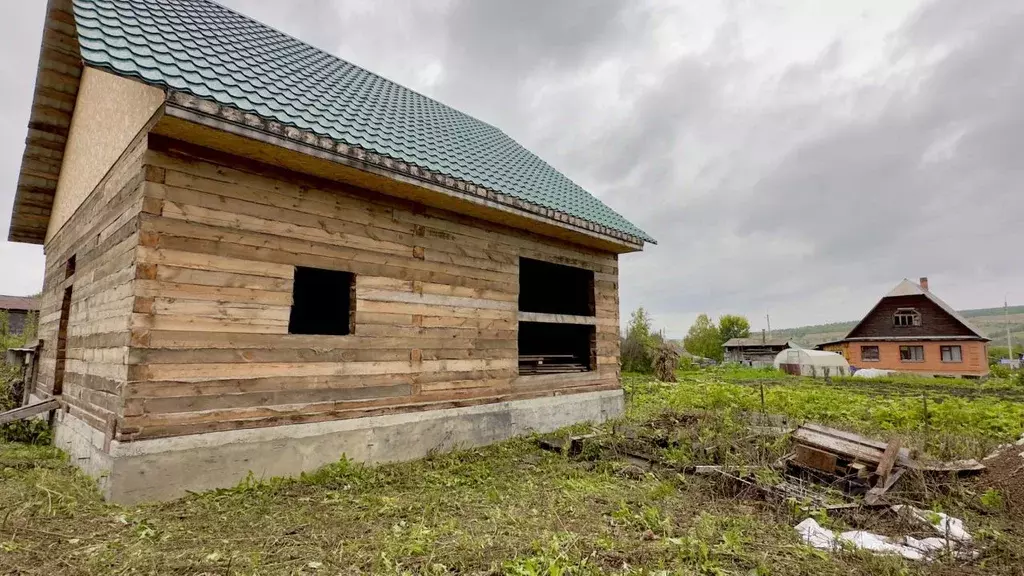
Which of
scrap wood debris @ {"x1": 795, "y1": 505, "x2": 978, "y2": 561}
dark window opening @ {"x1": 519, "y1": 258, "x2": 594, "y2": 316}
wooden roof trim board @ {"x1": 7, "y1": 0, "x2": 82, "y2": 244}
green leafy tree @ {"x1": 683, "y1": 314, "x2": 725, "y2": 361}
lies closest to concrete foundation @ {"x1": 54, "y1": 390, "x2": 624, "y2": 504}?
dark window opening @ {"x1": 519, "y1": 258, "x2": 594, "y2": 316}

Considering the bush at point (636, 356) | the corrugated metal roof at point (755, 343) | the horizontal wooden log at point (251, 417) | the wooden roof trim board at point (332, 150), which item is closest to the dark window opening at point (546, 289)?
the wooden roof trim board at point (332, 150)

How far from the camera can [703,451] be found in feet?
23.8

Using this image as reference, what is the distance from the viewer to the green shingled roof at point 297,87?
5199 mm

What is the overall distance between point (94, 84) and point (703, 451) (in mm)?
10711

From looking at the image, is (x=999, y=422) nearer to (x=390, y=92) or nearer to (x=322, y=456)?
(x=322, y=456)

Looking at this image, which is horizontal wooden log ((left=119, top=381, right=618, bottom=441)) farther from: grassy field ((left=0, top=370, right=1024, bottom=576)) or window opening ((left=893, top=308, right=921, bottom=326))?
window opening ((left=893, top=308, right=921, bottom=326))

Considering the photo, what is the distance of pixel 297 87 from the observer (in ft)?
22.4

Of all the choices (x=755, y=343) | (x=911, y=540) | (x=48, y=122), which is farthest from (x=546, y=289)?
(x=755, y=343)

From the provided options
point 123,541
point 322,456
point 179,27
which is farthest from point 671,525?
point 179,27

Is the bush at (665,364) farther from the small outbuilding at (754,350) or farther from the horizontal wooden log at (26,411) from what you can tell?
the small outbuilding at (754,350)

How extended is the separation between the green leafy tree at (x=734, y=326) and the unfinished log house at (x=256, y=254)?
229 ft

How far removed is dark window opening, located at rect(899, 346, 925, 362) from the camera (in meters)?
36.2

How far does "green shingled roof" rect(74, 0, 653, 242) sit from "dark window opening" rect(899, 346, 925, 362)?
37538mm

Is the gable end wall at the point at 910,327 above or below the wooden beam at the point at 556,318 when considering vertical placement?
above
